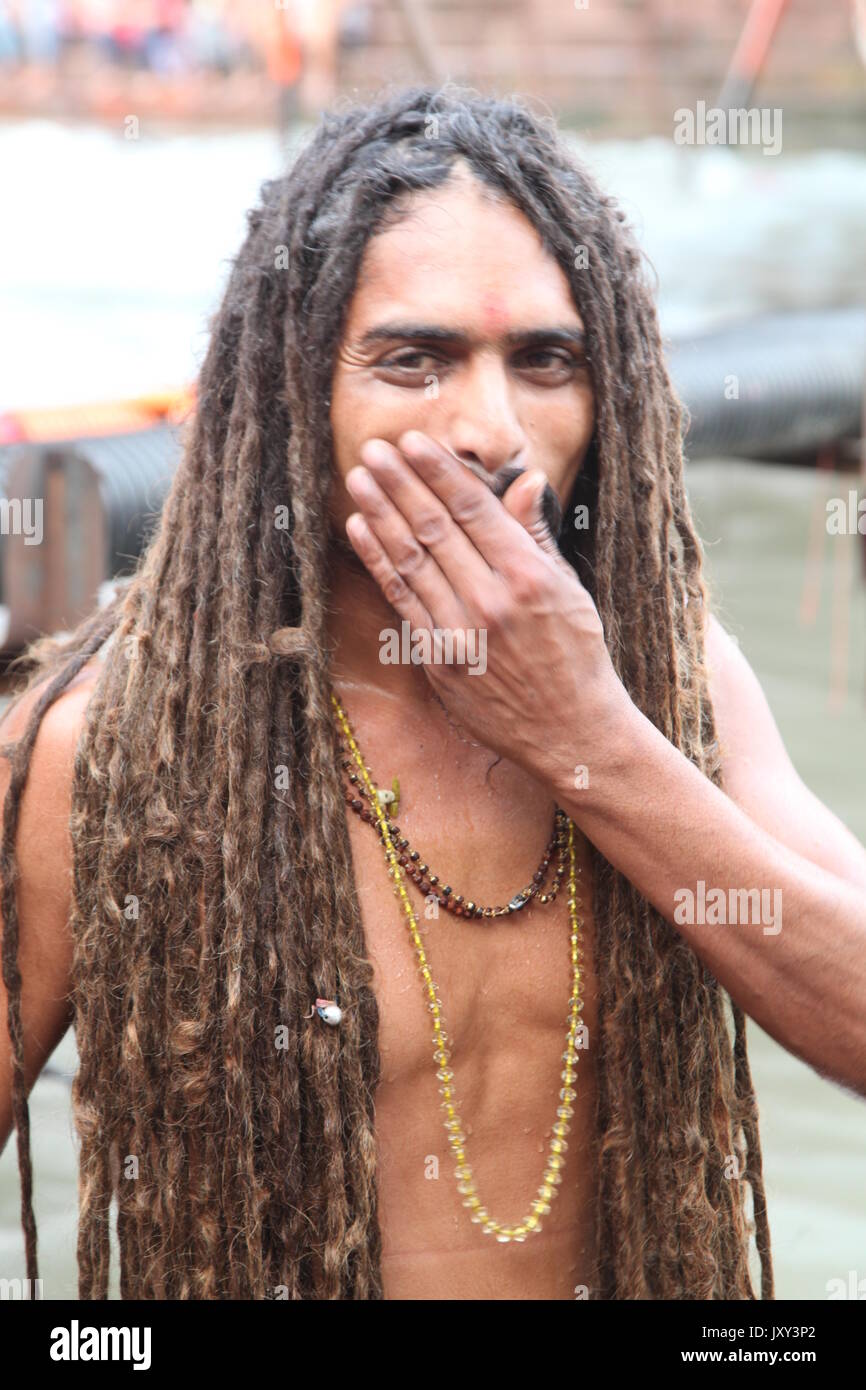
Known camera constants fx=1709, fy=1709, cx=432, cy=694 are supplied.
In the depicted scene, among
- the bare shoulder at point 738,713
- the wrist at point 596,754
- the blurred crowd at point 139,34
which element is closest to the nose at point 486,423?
the wrist at point 596,754

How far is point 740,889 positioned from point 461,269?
2.52 ft

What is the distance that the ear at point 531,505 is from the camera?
1.85 metres

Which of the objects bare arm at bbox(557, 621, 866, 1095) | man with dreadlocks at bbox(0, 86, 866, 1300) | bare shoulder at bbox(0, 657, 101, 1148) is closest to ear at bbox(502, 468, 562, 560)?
man with dreadlocks at bbox(0, 86, 866, 1300)

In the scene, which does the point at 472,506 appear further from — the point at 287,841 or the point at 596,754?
the point at 287,841

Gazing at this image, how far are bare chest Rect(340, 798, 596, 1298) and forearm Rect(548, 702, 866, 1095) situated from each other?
28 cm

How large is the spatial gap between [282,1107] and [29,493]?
6.91 feet

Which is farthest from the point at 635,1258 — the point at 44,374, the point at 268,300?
the point at 44,374

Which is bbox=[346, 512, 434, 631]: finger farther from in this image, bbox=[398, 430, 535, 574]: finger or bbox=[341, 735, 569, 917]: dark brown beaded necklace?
bbox=[341, 735, 569, 917]: dark brown beaded necklace

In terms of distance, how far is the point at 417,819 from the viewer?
2.15m

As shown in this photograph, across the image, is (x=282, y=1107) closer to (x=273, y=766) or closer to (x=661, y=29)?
(x=273, y=766)

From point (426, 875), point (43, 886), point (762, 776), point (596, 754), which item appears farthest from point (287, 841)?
point (762, 776)

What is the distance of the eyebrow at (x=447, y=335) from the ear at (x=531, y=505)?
177 millimetres

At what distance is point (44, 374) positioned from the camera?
15.9 meters
